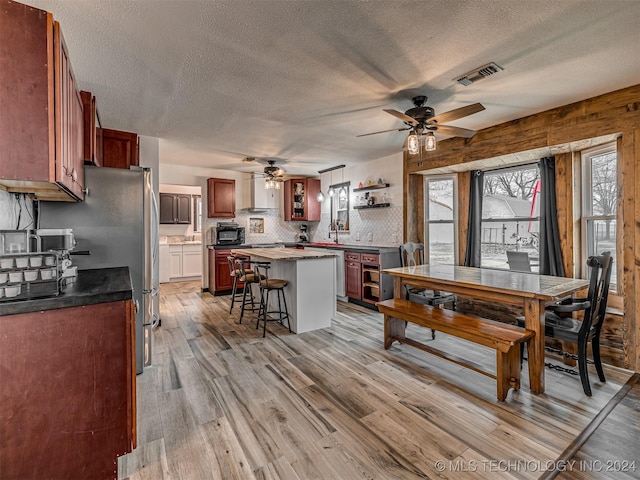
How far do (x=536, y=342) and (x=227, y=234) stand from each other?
5.37 meters

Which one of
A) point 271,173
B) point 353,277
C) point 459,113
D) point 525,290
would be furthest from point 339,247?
point 525,290

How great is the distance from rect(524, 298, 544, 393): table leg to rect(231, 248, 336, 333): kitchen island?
7.30 feet

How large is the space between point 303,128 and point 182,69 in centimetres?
171

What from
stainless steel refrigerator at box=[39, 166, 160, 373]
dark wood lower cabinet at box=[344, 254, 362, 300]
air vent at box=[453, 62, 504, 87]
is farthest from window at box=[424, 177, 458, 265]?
stainless steel refrigerator at box=[39, 166, 160, 373]

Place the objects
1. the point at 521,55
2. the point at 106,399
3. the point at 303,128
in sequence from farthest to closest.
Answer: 1. the point at 303,128
2. the point at 521,55
3. the point at 106,399

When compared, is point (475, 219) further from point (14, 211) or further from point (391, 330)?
point (14, 211)

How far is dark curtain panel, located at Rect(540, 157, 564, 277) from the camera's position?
3590mm

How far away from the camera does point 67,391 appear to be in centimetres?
143

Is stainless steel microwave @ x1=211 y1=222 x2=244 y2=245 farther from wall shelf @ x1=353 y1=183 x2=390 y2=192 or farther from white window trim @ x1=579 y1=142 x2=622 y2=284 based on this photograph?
white window trim @ x1=579 y1=142 x2=622 y2=284

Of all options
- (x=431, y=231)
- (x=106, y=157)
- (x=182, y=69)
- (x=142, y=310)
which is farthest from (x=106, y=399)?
(x=431, y=231)

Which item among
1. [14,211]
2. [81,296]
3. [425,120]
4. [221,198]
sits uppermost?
[425,120]

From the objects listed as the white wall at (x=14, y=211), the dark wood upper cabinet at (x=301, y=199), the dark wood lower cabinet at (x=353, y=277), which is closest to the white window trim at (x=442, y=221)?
the dark wood lower cabinet at (x=353, y=277)

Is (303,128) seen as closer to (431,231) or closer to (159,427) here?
(431,231)

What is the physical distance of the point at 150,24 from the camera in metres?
1.91
